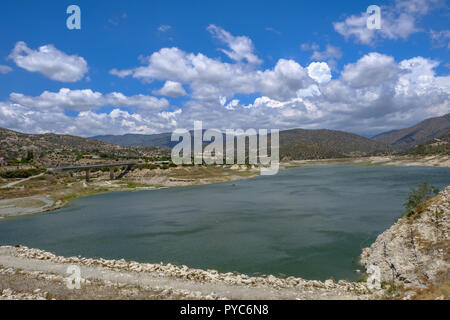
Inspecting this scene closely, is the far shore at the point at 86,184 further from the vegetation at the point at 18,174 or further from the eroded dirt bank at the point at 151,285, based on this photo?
the eroded dirt bank at the point at 151,285

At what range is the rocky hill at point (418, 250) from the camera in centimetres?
1603

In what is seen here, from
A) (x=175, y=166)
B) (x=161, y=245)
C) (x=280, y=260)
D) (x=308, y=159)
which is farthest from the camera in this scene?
(x=308, y=159)

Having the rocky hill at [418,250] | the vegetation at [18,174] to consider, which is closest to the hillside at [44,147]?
the vegetation at [18,174]

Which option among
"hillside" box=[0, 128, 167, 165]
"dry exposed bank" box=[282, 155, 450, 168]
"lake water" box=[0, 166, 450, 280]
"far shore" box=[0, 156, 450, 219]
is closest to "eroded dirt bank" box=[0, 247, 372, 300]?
"lake water" box=[0, 166, 450, 280]

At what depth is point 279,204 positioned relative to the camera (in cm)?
4619

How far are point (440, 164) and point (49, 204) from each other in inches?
4994

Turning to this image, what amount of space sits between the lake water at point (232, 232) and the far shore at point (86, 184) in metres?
8.22

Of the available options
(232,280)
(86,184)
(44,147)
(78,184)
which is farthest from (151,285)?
(44,147)

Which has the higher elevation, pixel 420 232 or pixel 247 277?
pixel 420 232

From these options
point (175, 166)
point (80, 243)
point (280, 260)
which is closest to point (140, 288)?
point (280, 260)

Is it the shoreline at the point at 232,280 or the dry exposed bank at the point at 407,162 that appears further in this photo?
the dry exposed bank at the point at 407,162

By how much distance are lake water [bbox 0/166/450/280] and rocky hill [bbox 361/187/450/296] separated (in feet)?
6.60

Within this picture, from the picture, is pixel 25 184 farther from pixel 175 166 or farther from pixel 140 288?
pixel 140 288

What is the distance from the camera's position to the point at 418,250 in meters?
18.2
